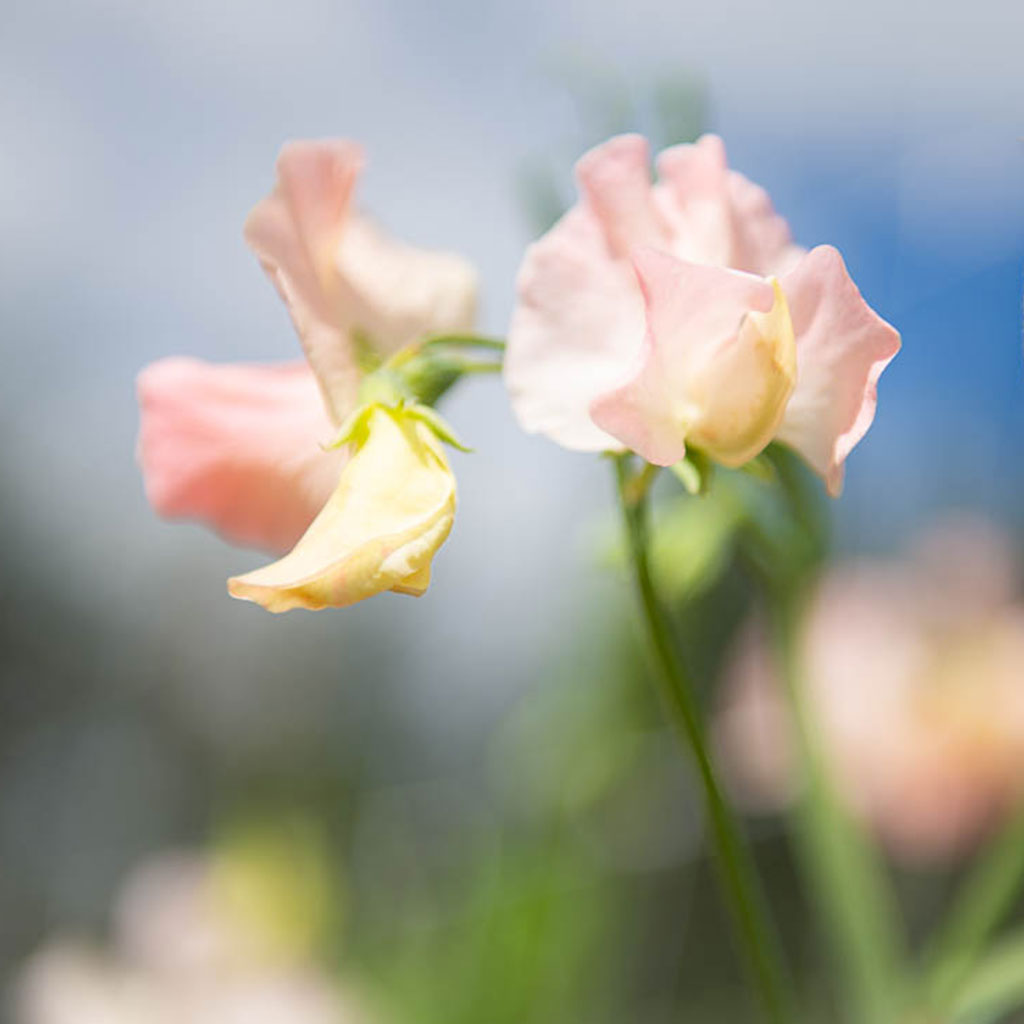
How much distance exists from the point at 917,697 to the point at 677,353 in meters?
0.94

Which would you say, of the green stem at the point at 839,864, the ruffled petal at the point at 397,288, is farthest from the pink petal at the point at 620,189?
the green stem at the point at 839,864

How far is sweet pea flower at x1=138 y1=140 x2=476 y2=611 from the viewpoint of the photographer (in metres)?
0.40

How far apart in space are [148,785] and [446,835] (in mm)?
1019

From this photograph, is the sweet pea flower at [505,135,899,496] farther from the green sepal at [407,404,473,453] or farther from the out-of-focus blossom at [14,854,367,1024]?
the out-of-focus blossom at [14,854,367,1024]

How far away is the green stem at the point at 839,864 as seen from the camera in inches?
26.3

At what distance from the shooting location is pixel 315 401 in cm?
51

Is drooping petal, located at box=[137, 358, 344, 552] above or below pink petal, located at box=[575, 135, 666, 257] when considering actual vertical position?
below

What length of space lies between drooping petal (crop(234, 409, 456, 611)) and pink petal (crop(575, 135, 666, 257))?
0.32ft

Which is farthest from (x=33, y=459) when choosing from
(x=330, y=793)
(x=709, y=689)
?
(x=709, y=689)

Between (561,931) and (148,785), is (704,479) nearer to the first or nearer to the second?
(561,931)

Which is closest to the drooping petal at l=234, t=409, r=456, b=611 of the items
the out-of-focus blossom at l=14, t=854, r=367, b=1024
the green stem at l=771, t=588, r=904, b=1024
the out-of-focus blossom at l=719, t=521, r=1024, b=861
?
the green stem at l=771, t=588, r=904, b=1024

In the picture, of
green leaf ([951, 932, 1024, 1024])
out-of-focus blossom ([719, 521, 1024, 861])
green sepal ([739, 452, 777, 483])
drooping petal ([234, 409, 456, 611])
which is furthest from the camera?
out-of-focus blossom ([719, 521, 1024, 861])

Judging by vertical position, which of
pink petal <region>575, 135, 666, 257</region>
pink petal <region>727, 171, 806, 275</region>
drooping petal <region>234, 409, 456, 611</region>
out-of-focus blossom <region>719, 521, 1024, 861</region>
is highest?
pink petal <region>575, 135, 666, 257</region>

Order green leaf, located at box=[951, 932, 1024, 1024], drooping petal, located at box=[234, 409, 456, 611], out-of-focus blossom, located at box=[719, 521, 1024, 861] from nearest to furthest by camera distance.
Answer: drooping petal, located at box=[234, 409, 456, 611] < green leaf, located at box=[951, 932, 1024, 1024] < out-of-focus blossom, located at box=[719, 521, 1024, 861]
